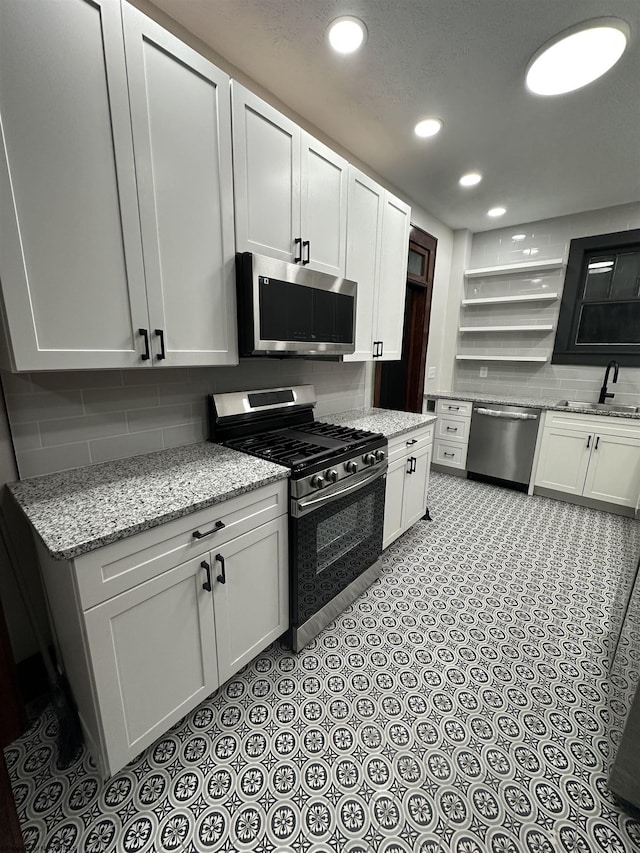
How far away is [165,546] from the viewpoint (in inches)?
44.1

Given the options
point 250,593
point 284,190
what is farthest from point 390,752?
point 284,190

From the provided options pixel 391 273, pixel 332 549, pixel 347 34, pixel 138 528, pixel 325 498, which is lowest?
pixel 332 549

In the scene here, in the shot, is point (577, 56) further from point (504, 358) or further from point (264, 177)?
point (504, 358)

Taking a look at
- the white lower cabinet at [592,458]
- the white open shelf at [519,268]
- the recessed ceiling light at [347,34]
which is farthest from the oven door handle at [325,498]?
the white open shelf at [519,268]

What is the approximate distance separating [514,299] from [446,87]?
247 centimetres

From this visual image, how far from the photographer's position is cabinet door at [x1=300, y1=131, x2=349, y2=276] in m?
1.81

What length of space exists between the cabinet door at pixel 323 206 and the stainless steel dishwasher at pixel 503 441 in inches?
97.0

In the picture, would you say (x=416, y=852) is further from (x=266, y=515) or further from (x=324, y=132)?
(x=324, y=132)

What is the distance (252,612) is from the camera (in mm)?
1479

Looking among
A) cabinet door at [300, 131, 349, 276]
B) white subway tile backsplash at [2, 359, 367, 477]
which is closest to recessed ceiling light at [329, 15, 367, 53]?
cabinet door at [300, 131, 349, 276]

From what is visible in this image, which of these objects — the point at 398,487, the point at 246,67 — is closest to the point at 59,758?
the point at 398,487

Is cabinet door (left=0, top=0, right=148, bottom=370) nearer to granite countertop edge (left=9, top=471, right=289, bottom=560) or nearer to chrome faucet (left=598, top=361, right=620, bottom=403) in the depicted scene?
granite countertop edge (left=9, top=471, right=289, bottom=560)

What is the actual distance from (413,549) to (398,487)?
23.6 inches

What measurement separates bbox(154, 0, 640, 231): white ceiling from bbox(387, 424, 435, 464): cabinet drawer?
1.99 m
